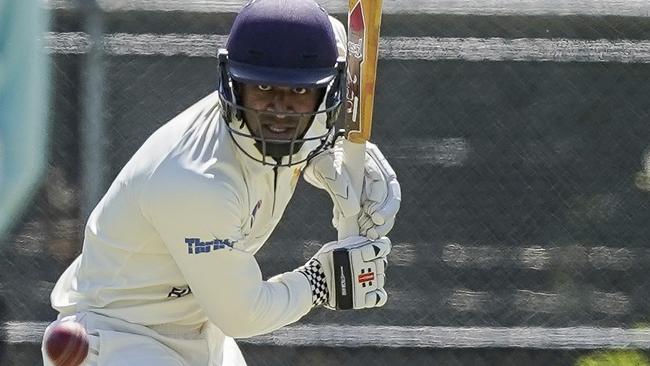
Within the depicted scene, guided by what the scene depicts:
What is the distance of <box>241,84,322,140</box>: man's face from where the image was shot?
9.70 feet

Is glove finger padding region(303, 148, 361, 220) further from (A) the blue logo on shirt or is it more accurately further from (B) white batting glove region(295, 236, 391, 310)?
(A) the blue logo on shirt

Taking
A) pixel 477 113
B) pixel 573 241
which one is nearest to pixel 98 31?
pixel 477 113

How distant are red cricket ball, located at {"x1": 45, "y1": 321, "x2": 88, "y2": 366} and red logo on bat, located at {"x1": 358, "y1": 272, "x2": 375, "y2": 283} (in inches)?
27.5

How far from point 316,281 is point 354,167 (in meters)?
0.32

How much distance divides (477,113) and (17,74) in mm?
1759

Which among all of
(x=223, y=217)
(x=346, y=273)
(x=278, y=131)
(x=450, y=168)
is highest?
(x=278, y=131)

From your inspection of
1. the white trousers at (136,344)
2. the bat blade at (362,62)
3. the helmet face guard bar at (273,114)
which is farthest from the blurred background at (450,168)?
the helmet face guard bar at (273,114)

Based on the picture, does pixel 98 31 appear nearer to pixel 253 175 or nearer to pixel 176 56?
pixel 176 56

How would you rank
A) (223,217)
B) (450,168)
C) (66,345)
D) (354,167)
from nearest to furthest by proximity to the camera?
(223,217)
(66,345)
(354,167)
(450,168)

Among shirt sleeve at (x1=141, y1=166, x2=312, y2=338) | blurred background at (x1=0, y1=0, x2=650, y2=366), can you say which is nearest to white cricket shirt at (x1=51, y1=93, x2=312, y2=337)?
shirt sleeve at (x1=141, y1=166, x2=312, y2=338)

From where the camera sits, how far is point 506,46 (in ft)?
16.4

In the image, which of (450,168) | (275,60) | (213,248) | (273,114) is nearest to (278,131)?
(273,114)

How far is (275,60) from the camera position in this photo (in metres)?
2.94

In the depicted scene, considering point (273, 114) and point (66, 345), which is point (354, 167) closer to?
point (273, 114)
